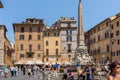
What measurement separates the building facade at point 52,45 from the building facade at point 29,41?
1.14m

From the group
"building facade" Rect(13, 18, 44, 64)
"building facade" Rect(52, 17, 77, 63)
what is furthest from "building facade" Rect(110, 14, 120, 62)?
"building facade" Rect(13, 18, 44, 64)

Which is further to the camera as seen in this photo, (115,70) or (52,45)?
(52,45)

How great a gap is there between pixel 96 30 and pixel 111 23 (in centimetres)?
1137

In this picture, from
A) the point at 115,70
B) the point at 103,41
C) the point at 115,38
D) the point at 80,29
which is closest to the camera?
the point at 115,70

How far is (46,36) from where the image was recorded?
81.8m

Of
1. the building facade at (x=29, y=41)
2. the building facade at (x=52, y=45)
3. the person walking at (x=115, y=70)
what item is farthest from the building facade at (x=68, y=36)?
the person walking at (x=115, y=70)

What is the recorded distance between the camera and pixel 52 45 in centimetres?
8156

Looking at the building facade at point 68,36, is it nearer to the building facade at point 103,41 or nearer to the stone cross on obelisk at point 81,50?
the building facade at point 103,41

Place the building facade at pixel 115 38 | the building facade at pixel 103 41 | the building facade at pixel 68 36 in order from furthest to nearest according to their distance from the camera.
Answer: the building facade at pixel 68 36, the building facade at pixel 103 41, the building facade at pixel 115 38

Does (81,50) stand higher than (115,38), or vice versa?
(115,38)

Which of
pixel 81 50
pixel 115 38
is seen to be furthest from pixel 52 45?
pixel 81 50

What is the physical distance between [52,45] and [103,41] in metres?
13.4

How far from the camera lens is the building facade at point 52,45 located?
80688 mm

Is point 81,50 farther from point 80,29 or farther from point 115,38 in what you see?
point 115,38
